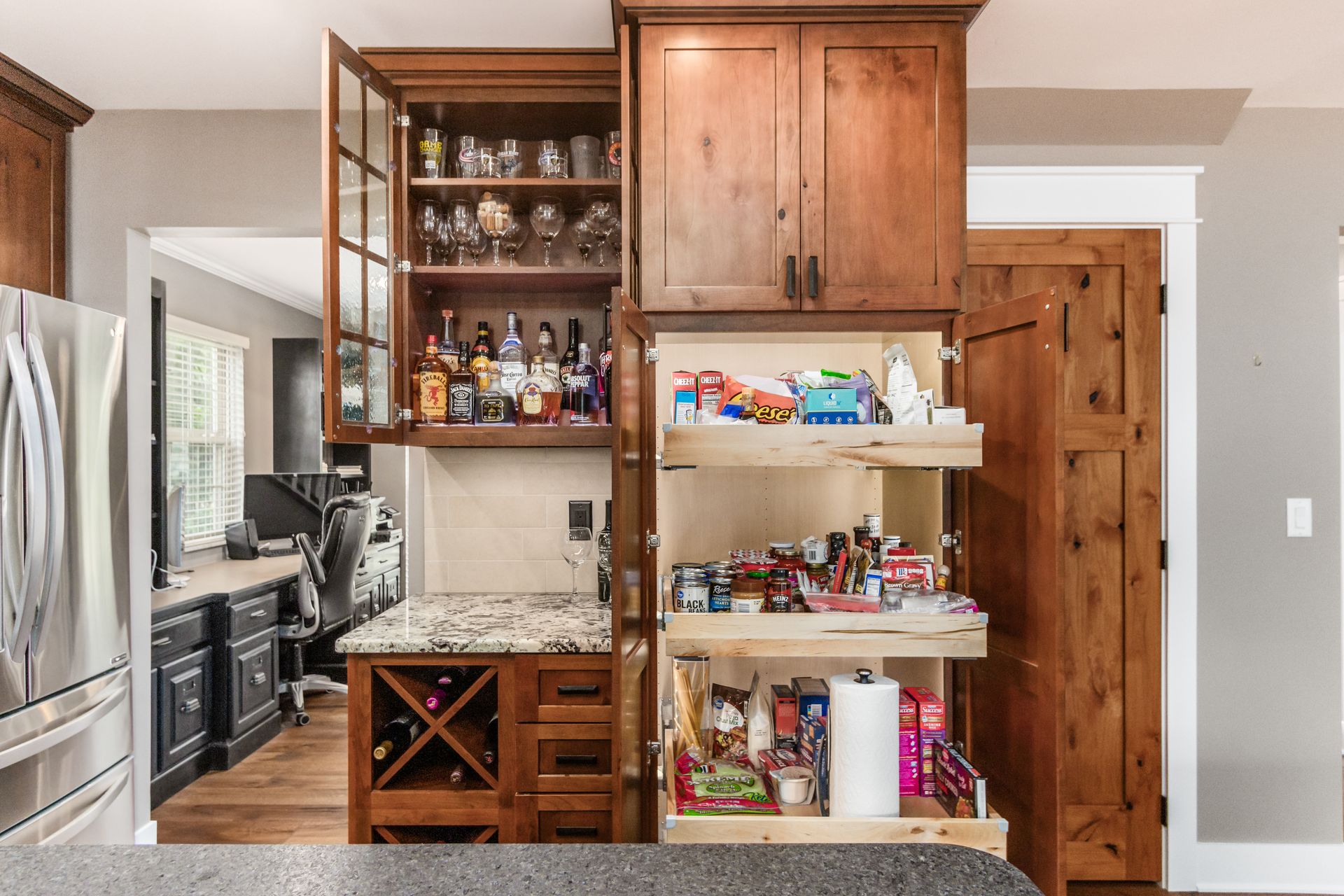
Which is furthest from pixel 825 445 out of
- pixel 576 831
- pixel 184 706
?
pixel 184 706

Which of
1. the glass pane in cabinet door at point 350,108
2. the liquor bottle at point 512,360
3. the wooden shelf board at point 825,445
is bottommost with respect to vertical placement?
the wooden shelf board at point 825,445

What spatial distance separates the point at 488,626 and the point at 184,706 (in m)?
1.86

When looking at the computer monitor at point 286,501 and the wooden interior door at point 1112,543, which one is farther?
the computer monitor at point 286,501

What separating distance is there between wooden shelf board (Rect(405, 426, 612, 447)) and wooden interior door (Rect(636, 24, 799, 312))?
512mm

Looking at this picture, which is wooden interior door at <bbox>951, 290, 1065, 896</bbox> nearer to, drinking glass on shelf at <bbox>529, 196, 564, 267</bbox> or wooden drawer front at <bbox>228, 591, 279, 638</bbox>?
drinking glass on shelf at <bbox>529, 196, 564, 267</bbox>

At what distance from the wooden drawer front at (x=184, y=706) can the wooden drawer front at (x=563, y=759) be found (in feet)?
6.07

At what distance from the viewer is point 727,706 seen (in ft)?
6.36

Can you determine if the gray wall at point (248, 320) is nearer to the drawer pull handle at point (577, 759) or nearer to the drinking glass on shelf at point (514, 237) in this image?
the drinking glass on shelf at point (514, 237)

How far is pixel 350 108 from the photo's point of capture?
190cm

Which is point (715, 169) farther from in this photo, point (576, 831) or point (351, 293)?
point (576, 831)

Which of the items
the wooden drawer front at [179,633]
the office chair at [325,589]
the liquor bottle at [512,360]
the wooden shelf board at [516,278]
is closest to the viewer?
the wooden shelf board at [516,278]

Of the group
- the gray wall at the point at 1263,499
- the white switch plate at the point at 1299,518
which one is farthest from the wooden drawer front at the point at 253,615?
the white switch plate at the point at 1299,518

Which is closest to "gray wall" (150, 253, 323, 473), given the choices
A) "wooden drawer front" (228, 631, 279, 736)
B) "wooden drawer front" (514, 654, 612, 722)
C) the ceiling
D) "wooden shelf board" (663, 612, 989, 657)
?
"wooden drawer front" (228, 631, 279, 736)

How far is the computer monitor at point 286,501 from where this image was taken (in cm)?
443
